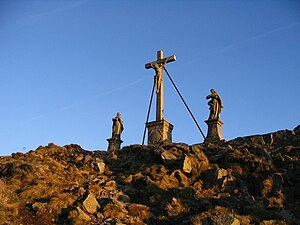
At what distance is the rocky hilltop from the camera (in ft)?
34.6

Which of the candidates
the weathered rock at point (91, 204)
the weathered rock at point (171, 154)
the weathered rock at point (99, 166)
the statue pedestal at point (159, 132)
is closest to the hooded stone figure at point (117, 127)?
the statue pedestal at point (159, 132)

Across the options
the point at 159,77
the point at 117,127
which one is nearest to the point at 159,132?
the point at 117,127

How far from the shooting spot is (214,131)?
59.6ft

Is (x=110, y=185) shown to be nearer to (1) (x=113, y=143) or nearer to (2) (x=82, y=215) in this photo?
(2) (x=82, y=215)

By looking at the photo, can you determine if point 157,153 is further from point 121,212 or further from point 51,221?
point 51,221

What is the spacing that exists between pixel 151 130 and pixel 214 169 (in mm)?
6368

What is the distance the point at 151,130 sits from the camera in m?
19.2

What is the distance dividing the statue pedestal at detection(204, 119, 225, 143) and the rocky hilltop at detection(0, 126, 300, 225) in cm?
116

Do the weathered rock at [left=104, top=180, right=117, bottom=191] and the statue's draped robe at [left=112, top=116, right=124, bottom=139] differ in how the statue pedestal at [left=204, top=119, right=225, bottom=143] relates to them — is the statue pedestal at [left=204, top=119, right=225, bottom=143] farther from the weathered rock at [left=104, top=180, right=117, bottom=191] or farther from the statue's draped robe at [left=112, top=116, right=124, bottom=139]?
the weathered rock at [left=104, top=180, right=117, bottom=191]

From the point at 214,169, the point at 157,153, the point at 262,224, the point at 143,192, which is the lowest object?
the point at 262,224

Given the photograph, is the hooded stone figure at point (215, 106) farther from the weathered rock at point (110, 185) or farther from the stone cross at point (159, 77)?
the weathered rock at point (110, 185)

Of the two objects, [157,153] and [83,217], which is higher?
[157,153]

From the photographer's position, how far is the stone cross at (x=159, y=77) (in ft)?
64.4

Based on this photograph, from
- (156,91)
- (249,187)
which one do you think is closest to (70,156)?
(156,91)
